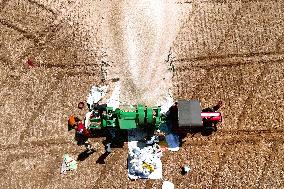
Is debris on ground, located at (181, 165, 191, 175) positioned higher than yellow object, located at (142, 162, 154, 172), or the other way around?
yellow object, located at (142, 162, 154, 172)

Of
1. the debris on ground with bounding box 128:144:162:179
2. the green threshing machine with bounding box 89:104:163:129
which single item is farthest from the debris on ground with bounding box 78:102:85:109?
the debris on ground with bounding box 128:144:162:179

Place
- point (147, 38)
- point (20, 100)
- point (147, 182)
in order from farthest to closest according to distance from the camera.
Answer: point (147, 38) < point (20, 100) < point (147, 182)

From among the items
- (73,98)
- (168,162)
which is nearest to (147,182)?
(168,162)

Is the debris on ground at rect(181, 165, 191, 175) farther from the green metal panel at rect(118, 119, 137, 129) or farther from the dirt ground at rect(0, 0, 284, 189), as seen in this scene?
the green metal panel at rect(118, 119, 137, 129)

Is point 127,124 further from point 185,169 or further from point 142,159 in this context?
point 185,169

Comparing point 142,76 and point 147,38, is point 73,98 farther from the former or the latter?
point 147,38
